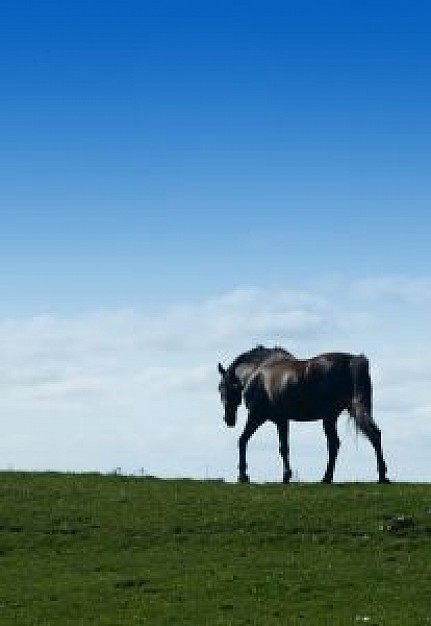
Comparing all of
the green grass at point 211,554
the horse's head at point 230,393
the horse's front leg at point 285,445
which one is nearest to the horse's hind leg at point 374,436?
the green grass at point 211,554

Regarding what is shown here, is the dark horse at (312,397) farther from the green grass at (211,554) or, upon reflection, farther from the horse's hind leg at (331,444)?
the green grass at (211,554)

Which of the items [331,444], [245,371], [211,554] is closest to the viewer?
[211,554]

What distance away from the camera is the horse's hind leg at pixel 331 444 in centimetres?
3597

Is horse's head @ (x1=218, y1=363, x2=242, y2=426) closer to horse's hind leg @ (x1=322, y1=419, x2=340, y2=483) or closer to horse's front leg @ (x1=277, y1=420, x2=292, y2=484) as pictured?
horse's front leg @ (x1=277, y1=420, x2=292, y2=484)

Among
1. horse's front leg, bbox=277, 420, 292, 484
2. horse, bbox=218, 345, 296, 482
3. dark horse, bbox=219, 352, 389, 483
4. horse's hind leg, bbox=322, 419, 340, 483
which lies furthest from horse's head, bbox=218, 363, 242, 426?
horse's hind leg, bbox=322, 419, 340, 483

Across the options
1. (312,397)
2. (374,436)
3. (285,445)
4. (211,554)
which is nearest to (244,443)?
(285,445)

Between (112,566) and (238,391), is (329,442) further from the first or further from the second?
(112,566)

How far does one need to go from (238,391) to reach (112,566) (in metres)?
14.8

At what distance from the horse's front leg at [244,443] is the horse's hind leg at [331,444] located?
8.37 feet

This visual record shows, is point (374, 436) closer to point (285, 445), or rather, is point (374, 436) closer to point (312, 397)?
point (312, 397)

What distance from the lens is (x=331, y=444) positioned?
118 feet

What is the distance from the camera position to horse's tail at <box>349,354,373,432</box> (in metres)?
35.2

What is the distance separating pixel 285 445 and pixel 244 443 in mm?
1713

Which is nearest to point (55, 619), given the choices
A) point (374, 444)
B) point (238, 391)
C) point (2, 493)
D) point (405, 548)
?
point (405, 548)
